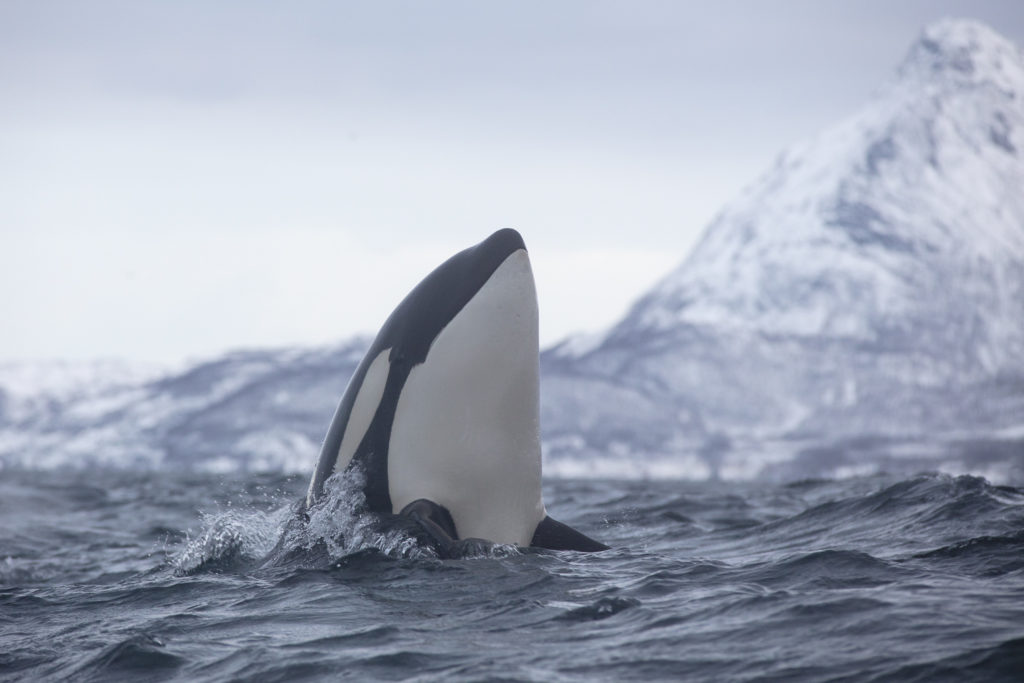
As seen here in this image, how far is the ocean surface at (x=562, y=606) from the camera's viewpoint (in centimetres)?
575

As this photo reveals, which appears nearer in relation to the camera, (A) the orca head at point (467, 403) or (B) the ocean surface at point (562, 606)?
(B) the ocean surface at point (562, 606)

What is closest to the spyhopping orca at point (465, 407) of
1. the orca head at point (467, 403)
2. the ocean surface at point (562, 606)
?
the orca head at point (467, 403)

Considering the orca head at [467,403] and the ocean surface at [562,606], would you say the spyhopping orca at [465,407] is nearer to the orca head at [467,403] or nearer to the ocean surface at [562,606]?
the orca head at [467,403]

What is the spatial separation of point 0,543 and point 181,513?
4507 mm

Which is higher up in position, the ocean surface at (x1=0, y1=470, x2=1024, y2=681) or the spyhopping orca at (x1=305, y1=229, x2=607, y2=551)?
the spyhopping orca at (x1=305, y1=229, x2=607, y2=551)

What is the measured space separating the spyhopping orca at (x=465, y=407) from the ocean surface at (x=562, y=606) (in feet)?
0.96

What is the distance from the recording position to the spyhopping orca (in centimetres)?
817

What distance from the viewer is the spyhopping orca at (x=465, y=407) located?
8172 mm

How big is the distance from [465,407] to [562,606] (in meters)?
1.72

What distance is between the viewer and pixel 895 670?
17.3 ft

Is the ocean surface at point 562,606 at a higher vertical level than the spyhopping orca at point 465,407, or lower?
lower

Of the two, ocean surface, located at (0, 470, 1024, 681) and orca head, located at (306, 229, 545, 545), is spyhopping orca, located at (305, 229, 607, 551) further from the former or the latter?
ocean surface, located at (0, 470, 1024, 681)

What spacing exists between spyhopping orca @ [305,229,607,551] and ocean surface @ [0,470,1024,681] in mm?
292

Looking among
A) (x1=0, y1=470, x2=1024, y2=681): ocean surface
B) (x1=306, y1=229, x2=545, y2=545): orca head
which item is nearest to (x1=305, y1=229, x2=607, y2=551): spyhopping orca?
(x1=306, y1=229, x2=545, y2=545): orca head
